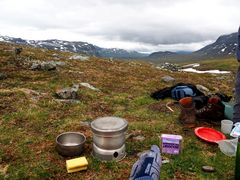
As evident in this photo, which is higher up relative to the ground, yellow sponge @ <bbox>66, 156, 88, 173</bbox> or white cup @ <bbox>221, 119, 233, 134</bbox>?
white cup @ <bbox>221, 119, 233, 134</bbox>

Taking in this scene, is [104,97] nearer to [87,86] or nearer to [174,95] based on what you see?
[87,86]

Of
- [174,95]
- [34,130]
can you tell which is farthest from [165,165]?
[174,95]

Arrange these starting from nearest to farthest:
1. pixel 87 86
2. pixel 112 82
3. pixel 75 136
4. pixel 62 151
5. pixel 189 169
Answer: pixel 189 169, pixel 62 151, pixel 75 136, pixel 87 86, pixel 112 82

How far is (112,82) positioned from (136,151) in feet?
40.5

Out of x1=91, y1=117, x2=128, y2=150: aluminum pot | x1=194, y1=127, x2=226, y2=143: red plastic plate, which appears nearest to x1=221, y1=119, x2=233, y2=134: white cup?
x1=194, y1=127, x2=226, y2=143: red plastic plate

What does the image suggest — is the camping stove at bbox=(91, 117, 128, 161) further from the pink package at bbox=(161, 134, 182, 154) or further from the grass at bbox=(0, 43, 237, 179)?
the pink package at bbox=(161, 134, 182, 154)

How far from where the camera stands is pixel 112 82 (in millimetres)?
21828

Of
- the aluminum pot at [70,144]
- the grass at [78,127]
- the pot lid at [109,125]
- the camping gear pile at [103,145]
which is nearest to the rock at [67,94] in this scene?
the grass at [78,127]

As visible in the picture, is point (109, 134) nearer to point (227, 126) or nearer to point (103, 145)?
point (103, 145)

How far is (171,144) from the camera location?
30.9 ft

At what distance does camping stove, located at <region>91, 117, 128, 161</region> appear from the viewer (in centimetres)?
A: 868

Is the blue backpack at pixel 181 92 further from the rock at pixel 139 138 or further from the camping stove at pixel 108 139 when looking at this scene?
the camping stove at pixel 108 139

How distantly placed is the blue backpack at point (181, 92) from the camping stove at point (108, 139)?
24.9 ft

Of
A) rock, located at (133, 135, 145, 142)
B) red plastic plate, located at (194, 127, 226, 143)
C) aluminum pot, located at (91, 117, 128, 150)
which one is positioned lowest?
rock, located at (133, 135, 145, 142)
